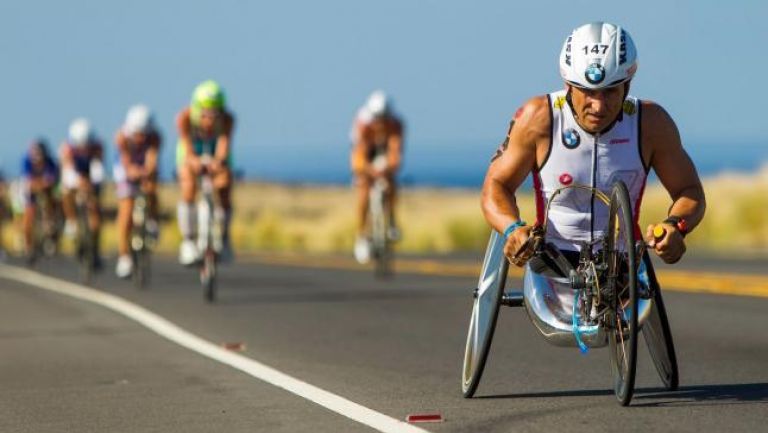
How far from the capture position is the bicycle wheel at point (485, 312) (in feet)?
30.3

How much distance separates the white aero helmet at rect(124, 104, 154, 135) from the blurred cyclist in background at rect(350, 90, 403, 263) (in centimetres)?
244

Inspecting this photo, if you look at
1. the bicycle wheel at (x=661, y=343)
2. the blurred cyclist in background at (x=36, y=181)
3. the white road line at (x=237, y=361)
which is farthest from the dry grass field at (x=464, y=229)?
the bicycle wheel at (x=661, y=343)

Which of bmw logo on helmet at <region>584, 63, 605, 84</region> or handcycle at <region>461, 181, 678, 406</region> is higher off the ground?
bmw logo on helmet at <region>584, 63, 605, 84</region>

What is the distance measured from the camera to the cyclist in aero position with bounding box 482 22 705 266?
881 cm

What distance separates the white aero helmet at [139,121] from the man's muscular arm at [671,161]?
13552mm

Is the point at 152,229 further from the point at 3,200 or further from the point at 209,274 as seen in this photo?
the point at 3,200

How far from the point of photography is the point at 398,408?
9.10 metres

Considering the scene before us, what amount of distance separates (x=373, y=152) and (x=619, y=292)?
14246 millimetres

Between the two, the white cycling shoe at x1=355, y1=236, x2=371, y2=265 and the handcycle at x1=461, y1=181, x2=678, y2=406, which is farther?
the white cycling shoe at x1=355, y1=236, x2=371, y2=265

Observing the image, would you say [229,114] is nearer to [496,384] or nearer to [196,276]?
[196,276]

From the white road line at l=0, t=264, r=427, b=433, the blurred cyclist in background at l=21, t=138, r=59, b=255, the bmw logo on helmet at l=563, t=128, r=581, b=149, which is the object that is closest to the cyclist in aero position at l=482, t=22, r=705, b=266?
the bmw logo on helmet at l=563, t=128, r=581, b=149

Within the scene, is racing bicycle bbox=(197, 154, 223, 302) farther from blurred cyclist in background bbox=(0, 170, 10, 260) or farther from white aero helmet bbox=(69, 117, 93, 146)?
blurred cyclist in background bbox=(0, 170, 10, 260)

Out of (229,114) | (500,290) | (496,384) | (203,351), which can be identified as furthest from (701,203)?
(229,114)

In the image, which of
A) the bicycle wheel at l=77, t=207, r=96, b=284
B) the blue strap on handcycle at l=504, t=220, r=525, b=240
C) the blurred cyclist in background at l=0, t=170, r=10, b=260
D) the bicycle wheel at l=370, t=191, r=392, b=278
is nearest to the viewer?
the blue strap on handcycle at l=504, t=220, r=525, b=240
